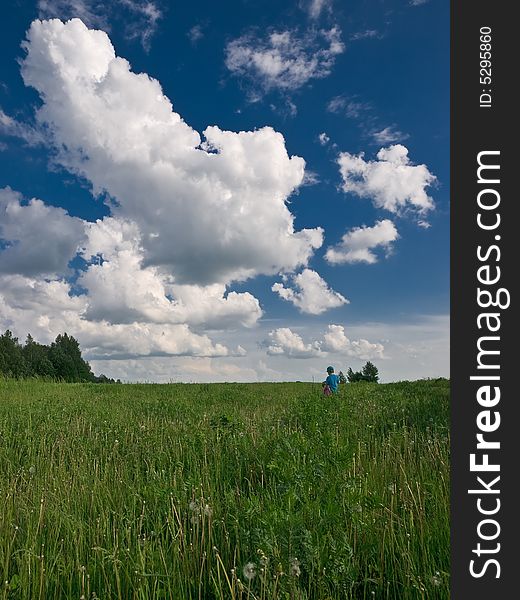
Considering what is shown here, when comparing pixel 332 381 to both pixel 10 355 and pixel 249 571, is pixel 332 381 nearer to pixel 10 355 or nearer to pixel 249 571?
pixel 249 571

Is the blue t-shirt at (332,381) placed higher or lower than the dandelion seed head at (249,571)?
higher

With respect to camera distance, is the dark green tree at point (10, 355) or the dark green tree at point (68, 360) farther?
the dark green tree at point (68, 360)

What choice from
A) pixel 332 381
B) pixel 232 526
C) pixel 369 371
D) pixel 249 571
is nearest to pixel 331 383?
pixel 332 381

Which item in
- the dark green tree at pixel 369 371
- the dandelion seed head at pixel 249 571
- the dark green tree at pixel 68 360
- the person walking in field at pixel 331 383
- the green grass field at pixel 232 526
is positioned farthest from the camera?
the dark green tree at pixel 68 360

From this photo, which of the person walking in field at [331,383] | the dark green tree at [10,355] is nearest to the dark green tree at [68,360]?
the dark green tree at [10,355]

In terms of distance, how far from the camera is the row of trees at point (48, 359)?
90.2 meters

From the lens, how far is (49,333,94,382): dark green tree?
3738 inches

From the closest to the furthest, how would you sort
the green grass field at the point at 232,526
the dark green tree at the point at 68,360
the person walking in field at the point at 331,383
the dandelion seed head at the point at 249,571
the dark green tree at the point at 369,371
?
the dandelion seed head at the point at 249,571
the green grass field at the point at 232,526
the person walking in field at the point at 331,383
the dark green tree at the point at 369,371
the dark green tree at the point at 68,360

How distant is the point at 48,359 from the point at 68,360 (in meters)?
4.00

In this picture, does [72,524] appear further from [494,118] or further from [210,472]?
[494,118]

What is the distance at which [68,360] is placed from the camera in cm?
9619

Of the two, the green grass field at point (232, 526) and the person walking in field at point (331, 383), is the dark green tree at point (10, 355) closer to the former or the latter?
the person walking in field at point (331, 383)

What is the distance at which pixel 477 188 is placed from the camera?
253 centimetres

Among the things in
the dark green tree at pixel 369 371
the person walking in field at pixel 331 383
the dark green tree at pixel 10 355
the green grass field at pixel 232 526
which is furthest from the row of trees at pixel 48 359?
the green grass field at pixel 232 526
